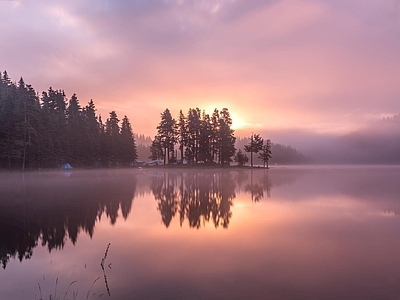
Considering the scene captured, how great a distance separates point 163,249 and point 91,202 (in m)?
12.5

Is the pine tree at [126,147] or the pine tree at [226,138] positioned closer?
the pine tree at [126,147]

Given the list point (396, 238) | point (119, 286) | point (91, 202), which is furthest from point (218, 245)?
point (91, 202)

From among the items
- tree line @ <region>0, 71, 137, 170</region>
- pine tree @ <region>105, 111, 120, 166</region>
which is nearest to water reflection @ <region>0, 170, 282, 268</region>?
tree line @ <region>0, 71, 137, 170</region>

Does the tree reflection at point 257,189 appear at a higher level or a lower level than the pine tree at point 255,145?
lower

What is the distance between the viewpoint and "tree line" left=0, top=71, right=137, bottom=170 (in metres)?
57.7

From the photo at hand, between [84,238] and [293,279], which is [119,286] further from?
[84,238]

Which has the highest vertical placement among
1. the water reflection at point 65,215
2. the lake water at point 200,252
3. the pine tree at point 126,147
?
the pine tree at point 126,147

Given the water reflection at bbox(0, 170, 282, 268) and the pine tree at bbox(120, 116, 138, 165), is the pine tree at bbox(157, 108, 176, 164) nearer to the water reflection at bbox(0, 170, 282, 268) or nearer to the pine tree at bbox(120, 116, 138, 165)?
the pine tree at bbox(120, 116, 138, 165)

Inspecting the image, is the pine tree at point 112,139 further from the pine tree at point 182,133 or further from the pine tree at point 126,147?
the pine tree at point 182,133

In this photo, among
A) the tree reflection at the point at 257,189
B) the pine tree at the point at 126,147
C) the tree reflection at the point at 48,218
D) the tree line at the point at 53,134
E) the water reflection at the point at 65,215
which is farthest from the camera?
the pine tree at the point at 126,147

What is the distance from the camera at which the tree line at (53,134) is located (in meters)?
57.7

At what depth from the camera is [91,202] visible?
21859 mm

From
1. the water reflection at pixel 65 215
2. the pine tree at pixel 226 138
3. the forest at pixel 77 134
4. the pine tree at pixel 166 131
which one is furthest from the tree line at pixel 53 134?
the water reflection at pixel 65 215

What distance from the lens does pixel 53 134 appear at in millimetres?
65625
